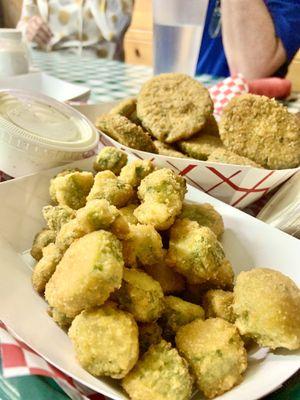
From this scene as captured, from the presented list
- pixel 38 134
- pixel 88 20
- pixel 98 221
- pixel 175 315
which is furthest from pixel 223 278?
pixel 88 20

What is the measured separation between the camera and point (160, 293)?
25.6 inches

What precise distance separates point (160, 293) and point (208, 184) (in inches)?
15.8

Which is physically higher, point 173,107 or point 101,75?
point 173,107

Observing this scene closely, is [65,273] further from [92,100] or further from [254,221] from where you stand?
[92,100]

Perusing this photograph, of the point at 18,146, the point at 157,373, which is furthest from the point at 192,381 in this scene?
the point at 18,146

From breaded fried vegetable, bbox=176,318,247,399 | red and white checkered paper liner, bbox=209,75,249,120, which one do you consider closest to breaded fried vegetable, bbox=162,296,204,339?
breaded fried vegetable, bbox=176,318,247,399

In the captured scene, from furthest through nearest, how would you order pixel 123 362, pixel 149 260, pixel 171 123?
1. pixel 171 123
2. pixel 149 260
3. pixel 123 362

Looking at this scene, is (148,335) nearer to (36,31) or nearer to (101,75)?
(101,75)

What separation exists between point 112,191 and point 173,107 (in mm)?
395

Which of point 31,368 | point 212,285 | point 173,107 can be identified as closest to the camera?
point 31,368

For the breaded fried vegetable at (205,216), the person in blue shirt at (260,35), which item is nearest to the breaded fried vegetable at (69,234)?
the breaded fried vegetable at (205,216)

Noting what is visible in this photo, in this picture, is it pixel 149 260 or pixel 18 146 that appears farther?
pixel 18 146

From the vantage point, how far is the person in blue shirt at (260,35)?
2.37 m

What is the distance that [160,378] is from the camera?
0.57 meters
